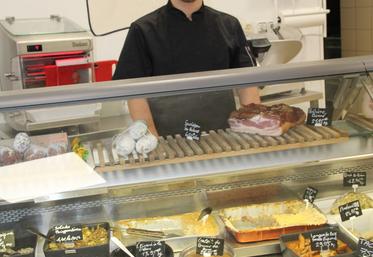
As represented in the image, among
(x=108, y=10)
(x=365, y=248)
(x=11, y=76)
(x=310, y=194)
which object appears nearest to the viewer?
(x=365, y=248)

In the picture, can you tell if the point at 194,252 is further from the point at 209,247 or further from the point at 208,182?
the point at 208,182

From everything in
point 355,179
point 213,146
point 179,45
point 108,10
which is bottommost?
point 355,179

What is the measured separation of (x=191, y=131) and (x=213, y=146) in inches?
4.7

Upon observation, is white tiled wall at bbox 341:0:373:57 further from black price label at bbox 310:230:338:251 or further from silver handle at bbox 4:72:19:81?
black price label at bbox 310:230:338:251

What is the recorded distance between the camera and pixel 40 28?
143 inches

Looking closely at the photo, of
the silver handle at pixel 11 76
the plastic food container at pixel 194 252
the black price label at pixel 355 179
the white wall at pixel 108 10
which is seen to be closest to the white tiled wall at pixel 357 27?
the white wall at pixel 108 10

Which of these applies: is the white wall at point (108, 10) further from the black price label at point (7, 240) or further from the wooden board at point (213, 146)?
the black price label at point (7, 240)

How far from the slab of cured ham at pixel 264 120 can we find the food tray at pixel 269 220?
0.26 meters

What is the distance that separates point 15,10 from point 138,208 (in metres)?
2.58

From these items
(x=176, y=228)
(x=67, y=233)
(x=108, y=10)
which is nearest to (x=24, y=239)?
(x=67, y=233)

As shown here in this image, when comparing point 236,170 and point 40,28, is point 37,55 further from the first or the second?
point 236,170

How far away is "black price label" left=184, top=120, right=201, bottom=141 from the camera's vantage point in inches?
70.9

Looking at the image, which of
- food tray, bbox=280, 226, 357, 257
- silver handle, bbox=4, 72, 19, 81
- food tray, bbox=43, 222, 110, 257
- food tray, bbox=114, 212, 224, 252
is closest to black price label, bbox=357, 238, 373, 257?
food tray, bbox=280, 226, 357, 257

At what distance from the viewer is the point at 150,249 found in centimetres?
153
